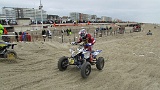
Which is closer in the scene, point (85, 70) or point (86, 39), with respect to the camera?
point (85, 70)

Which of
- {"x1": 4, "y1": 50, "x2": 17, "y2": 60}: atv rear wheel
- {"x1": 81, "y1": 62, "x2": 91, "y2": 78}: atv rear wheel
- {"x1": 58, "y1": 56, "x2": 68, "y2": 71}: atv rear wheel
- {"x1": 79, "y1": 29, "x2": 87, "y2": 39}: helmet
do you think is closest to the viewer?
{"x1": 81, "y1": 62, "x2": 91, "y2": 78}: atv rear wheel

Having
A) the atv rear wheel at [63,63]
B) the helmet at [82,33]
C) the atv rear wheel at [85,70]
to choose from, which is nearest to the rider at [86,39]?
the helmet at [82,33]

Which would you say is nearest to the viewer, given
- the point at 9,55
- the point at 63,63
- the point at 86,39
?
the point at 63,63

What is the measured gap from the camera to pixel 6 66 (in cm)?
812

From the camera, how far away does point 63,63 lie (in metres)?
7.84

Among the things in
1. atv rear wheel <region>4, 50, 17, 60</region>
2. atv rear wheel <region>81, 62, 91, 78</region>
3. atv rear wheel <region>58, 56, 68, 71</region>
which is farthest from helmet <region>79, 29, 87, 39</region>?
atv rear wheel <region>4, 50, 17, 60</region>

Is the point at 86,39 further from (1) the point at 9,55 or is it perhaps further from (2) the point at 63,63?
(1) the point at 9,55

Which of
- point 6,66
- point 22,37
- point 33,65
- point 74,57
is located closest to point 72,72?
point 74,57

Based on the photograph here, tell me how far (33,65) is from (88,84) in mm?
3257

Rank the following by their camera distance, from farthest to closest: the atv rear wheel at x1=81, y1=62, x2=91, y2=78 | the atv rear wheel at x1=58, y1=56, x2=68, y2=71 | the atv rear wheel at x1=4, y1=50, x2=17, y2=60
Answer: the atv rear wheel at x1=4, y1=50, x2=17, y2=60, the atv rear wheel at x1=58, y1=56, x2=68, y2=71, the atv rear wheel at x1=81, y1=62, x2=91, y2=78

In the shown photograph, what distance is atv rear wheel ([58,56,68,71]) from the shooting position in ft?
25.3

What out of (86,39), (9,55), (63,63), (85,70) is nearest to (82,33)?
(86,39)

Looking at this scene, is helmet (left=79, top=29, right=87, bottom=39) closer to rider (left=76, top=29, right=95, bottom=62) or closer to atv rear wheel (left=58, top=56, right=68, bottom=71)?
rider (left=76, top=29, right=95, bottom=62)

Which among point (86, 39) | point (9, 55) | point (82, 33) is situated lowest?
point (9, 55)
